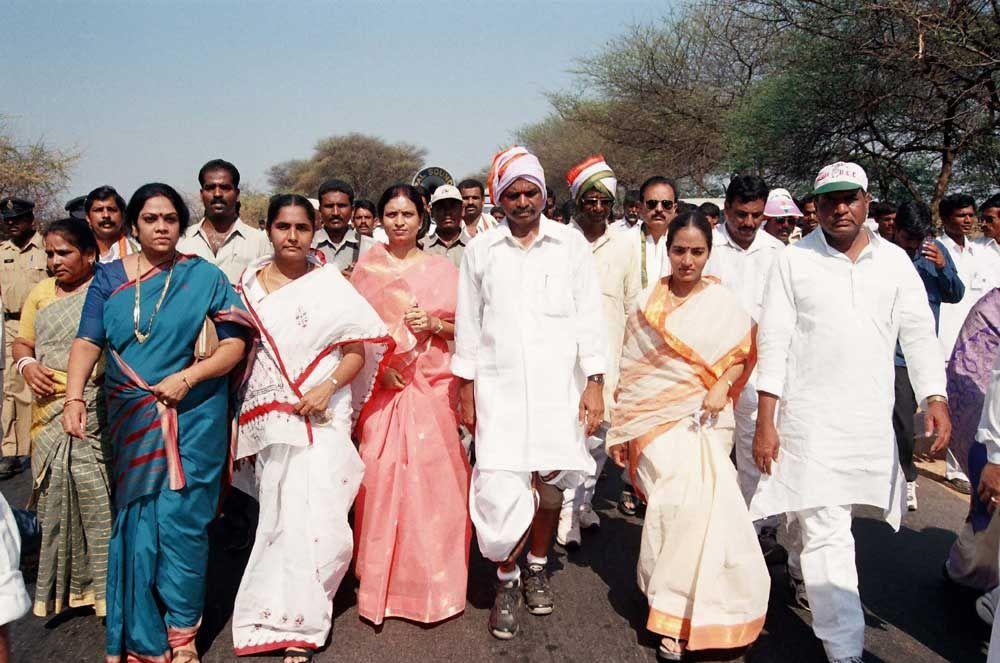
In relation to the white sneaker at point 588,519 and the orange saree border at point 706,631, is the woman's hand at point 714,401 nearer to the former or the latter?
the orange saree border at point 706,631

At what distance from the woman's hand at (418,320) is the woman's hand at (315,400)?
0.62m

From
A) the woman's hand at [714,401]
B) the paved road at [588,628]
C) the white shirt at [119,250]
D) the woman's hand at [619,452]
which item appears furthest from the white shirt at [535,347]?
the white shirt at [119,250]

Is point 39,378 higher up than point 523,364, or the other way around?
point 523,364

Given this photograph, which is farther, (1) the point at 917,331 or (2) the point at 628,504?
(2) the point at 628,504

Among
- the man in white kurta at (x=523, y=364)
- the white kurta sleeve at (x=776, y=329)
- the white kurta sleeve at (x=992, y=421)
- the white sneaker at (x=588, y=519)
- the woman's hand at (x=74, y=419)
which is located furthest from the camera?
the white sneaker at (x=588, y=519)

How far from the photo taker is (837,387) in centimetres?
353

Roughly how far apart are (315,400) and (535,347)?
3.64 feet

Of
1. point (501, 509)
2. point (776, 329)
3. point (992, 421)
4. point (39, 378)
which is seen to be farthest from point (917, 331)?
point (39, 378)

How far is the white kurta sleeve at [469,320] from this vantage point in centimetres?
391

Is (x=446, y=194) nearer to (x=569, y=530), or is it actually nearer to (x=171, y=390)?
(x=569, y=530)

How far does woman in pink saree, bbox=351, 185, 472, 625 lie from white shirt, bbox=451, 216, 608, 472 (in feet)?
1.20

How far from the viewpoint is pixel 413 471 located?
13.0 ft

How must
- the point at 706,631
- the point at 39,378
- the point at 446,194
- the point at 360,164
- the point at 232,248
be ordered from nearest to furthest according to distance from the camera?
1. the point at 706,631
2. the point at 39,378
3. the point at 232,248
4. the point at 446,194
5. the point at 360,164

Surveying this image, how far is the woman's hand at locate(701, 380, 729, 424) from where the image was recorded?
371cm
